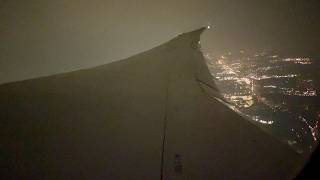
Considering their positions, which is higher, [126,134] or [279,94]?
[279,94]

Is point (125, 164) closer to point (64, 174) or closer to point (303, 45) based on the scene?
point (64, 174)

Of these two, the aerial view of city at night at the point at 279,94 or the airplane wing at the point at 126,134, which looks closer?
the airplane wing at the point at 126,134

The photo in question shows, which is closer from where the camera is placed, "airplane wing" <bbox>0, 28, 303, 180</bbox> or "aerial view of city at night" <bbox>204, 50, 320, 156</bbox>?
"airplane wing" <bbox>0, 28, 303, 180</bbox>

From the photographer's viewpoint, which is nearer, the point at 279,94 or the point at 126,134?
the point at 126,134

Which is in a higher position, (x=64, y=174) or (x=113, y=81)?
(x=113, y=81)

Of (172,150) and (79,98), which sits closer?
(172,150)

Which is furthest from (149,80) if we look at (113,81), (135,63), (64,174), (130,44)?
(130,44)

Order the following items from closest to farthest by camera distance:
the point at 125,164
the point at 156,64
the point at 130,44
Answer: the point at 125,164, the point at 156,64, the point at 130,44

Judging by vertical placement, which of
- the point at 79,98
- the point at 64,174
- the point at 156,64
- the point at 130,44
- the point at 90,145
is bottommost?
the point at 64,174
